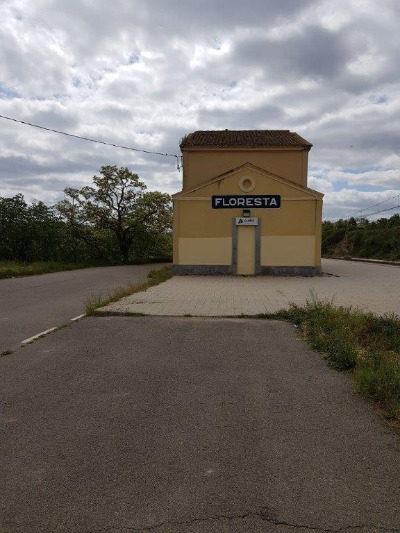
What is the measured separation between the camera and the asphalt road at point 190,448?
2.54m

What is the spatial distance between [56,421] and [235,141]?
22.2 meters

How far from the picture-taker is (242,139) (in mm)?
24578

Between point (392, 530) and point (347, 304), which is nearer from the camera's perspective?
point (392, 530)

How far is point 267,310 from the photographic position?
9805 mm

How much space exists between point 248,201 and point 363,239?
115 feet

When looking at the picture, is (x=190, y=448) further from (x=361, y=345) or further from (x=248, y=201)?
(x=248, y=201)

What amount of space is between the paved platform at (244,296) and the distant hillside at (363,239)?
28.4 m

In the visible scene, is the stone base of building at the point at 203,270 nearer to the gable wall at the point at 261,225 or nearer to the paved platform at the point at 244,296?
the gable wall at the point at 261,225

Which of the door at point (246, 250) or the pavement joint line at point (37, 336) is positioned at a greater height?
the door at point (246, 250)

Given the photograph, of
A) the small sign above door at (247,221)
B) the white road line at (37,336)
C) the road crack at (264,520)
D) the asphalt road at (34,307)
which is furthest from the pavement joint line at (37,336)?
the small sign above door at (247,221)

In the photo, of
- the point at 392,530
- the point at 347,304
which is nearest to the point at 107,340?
the point at 392,530

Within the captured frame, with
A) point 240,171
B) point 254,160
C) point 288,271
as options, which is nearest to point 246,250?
point 288,271

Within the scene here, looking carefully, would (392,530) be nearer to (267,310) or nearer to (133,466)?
(133,466)

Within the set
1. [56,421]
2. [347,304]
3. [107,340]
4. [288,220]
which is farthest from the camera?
[288,220]
